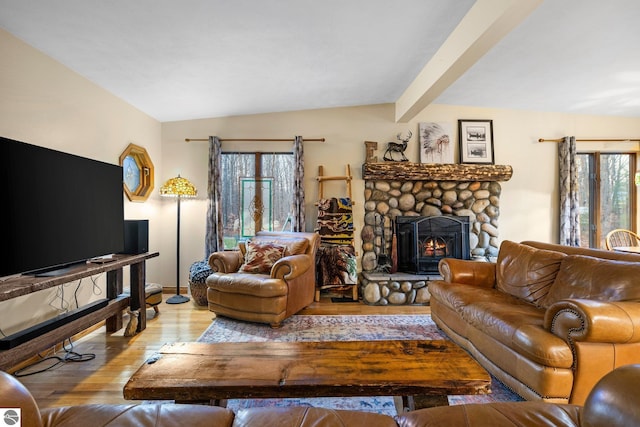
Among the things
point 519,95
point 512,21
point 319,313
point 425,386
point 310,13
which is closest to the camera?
point 425,386

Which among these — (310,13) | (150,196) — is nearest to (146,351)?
(150,196)

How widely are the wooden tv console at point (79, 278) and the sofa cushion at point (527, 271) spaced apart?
11.1 feet

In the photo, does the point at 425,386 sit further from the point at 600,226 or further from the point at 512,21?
the point at 600,226

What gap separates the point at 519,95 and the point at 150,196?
5.11 metres

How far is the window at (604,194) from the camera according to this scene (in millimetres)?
4598

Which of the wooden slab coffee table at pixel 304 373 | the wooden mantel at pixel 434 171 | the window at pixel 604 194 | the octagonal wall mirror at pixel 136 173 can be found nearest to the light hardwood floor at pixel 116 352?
the wooden slab coffee table at pixel 304 373

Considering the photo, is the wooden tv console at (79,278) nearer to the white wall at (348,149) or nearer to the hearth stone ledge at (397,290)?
the white wall at (348,149)

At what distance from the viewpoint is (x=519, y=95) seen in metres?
4.09

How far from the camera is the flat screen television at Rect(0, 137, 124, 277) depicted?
1.91m

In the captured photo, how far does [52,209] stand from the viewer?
86.1 inches

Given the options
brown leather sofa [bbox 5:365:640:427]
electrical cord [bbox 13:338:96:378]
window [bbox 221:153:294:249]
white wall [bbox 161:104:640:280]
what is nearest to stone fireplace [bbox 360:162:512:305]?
white wall [bbox 161:104:640:280]

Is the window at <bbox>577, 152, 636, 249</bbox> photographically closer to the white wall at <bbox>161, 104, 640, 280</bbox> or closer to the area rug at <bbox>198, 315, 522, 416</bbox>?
the white wall at <bbox>161, 104, 640, 280</bbox>

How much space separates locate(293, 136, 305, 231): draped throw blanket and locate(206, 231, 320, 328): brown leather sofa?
1.75 ft

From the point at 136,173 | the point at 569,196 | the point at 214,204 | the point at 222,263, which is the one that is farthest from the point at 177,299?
the point at 569,196
